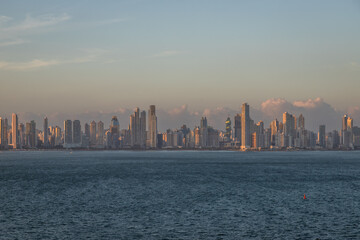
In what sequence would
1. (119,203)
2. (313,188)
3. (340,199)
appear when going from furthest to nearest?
1. (313,188)
2. (340,199)
3. (119,203)

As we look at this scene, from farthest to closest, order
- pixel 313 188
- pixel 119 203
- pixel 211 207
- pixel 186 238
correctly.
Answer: pixel 313 188, pixel 119 203, pixel 211 207, pixel 186 238

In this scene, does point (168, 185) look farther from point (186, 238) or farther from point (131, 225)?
point (186, 238)

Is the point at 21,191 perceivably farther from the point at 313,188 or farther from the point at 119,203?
the point at 313,188

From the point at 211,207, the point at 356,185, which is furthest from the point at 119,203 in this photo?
the point at 356,185

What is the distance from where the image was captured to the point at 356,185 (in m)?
130

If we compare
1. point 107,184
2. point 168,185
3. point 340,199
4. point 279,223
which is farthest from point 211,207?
point 107,184

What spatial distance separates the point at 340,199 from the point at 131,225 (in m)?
52.1

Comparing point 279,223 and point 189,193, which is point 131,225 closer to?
point 279,223

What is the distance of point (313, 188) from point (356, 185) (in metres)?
17.7

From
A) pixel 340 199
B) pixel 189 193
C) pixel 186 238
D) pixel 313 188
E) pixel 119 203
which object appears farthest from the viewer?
pixel 313 188

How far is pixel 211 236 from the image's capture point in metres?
59.9

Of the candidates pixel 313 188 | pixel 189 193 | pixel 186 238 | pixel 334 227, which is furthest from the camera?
pixel 313 188

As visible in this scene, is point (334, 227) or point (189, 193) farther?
point (189, 193)

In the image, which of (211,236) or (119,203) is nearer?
(211,236)
